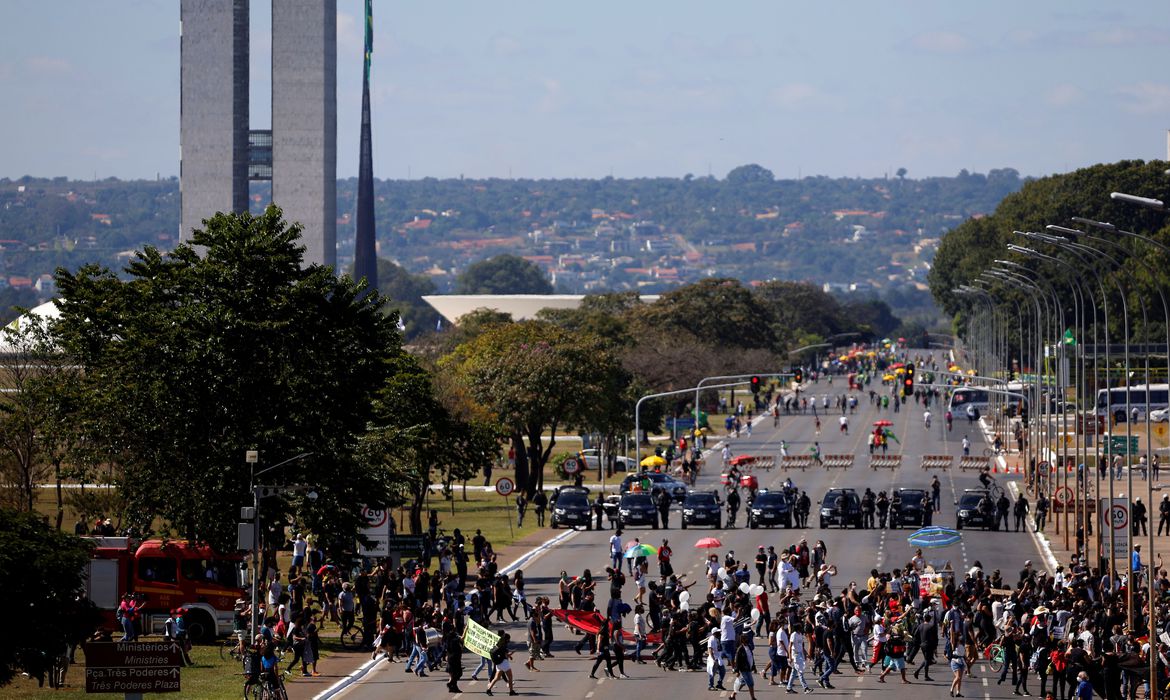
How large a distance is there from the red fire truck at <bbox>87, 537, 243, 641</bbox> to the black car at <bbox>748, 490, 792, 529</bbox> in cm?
2764

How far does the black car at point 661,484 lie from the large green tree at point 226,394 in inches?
1148

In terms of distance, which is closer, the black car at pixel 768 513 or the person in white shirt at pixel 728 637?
the person in white shirt at pixel 728 637

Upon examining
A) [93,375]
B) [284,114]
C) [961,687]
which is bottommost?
[961,687]

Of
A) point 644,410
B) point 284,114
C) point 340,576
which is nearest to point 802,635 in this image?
point 340,576

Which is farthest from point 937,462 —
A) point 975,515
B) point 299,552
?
point 299,552

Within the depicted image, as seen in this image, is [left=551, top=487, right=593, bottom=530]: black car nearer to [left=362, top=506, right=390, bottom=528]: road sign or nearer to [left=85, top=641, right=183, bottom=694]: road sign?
[left=362, top=506, right=390, bottom=528]: road sign

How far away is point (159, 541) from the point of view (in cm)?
4212

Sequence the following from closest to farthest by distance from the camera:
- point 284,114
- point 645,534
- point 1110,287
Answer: point 645,534 < point 1110,287 < point 284,114

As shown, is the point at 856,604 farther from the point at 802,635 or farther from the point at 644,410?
the point at 644,410

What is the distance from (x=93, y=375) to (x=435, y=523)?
1460 centimetres

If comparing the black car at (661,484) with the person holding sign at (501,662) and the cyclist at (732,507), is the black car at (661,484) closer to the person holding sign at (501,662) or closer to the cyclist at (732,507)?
the cyclist at (732,507)

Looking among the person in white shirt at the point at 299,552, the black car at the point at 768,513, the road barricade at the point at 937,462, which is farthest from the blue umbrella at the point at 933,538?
the road barricade at the point at 937,462

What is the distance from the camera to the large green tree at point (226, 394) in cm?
4438

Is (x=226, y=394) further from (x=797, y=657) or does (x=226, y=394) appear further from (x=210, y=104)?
(x=210, y=104)
